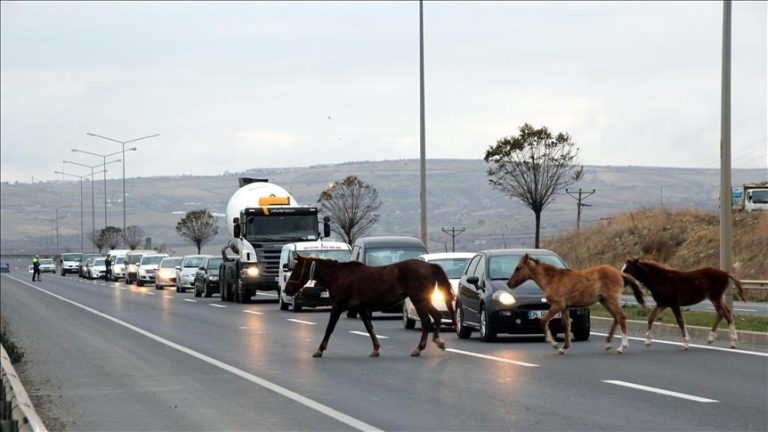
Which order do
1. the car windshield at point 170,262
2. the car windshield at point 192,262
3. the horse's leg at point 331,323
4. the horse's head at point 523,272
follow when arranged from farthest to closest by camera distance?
the car windshield at point 170,262 < the car windshield at point 192,262 < the horse's head at point 523,272 < the horse's leg at point 331,323

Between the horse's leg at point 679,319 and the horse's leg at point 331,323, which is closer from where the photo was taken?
the horse's leg at point 331,323

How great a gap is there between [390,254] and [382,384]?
18.2 metres

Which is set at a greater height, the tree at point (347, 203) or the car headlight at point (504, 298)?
the tree at point (347, 203)

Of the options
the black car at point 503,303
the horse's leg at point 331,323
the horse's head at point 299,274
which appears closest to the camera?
the horse's leg at point 331,323

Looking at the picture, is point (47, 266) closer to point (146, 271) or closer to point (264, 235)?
point (146, 271)

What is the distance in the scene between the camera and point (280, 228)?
154 feet

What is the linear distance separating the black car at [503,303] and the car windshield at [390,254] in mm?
9352

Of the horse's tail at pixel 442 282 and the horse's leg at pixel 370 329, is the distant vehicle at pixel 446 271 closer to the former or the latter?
the horse's tail at pixel 442 282

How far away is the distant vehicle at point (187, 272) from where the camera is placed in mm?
63656

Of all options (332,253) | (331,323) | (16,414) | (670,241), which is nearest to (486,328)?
(331,323)

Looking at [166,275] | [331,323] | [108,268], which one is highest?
[331,323]

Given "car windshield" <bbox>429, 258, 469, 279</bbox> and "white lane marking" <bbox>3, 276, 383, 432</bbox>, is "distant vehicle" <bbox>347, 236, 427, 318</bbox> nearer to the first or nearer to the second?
"car windshield" <bbox>429, 258, 469, 279</bbox>

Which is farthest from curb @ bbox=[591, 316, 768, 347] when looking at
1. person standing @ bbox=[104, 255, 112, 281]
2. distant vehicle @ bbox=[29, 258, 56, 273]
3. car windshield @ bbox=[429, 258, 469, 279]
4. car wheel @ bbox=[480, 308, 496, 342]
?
distant vehicle @ bbox=[29, 258, 56, 273]

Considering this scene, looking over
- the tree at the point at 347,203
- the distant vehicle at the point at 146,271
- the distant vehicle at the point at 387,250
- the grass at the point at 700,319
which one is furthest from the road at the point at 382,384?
the tree at the point at 347,203
